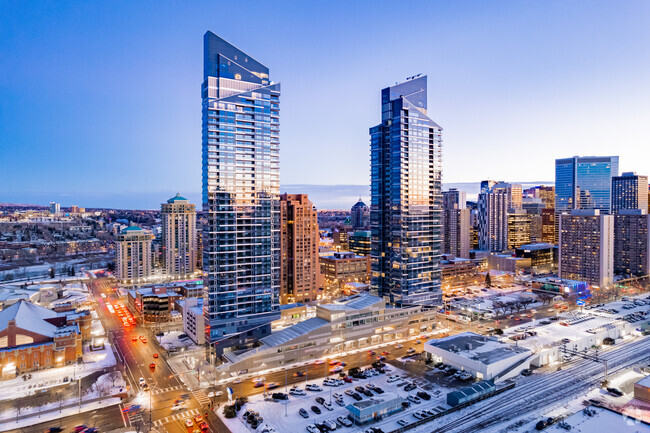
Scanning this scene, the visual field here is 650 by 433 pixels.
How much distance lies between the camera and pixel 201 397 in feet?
191

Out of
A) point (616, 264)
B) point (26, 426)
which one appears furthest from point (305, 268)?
point (616, 264)

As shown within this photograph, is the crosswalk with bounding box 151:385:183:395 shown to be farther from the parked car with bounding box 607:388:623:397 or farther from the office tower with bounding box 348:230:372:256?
the office tower with bounding box 348:230:372:256

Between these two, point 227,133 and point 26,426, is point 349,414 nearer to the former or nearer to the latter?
point 26,426

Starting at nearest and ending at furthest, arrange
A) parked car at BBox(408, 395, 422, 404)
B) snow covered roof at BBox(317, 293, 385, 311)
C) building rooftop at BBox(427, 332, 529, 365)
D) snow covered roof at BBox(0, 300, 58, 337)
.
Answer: parked car at BBox(408, 395, 422, 404) → building rooftop at BBox(427, 332, 529, 365) → snow covered roof at BBox(0, 300, 58, 337) → snow covered roof at BBox(317, 293, 385, 311)

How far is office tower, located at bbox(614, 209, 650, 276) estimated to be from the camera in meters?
154

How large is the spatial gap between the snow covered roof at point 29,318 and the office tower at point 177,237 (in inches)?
2849

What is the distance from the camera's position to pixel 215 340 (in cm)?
7112

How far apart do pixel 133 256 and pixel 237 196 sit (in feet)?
331

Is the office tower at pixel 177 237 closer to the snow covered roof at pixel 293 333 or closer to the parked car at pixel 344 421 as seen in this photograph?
the snow covered roof at pixel 293 333

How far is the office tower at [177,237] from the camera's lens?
161 m

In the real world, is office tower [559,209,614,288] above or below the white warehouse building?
above

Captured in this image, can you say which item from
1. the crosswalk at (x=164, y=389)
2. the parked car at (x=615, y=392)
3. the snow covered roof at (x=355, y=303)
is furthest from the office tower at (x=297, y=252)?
the parked car at (x=615, y=392)

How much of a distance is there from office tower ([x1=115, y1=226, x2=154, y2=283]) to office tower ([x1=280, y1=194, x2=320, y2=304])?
227ft

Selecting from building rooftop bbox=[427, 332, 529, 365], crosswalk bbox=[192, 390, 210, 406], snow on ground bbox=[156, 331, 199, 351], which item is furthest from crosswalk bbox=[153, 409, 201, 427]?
building rooftop bbox=[427, 332, 529, 365]
